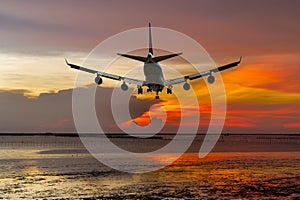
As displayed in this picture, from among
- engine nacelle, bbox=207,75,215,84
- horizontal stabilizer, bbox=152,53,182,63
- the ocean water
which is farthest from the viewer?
the ocean water

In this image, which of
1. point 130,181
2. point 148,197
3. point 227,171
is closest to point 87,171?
point 130,181

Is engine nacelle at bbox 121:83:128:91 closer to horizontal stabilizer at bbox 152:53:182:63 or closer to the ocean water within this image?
horizontal stabilizer at bbox 152:53:182:63

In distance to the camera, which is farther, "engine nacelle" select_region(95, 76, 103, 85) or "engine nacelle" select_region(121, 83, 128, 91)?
"engine nacelle" select_region(121, 83, 128, 91)

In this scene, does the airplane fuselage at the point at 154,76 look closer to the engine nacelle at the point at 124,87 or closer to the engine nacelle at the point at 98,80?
the engine nacelle at the point at 124,87

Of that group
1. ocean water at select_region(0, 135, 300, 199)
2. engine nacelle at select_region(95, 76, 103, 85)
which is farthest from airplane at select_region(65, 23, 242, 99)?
ocean water at select_region(0, 135, 300, 199)

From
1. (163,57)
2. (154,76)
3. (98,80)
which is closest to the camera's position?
(98,80)

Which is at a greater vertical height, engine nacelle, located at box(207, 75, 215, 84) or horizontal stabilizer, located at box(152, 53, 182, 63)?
horizontal stabilizer, located at box(152, 53, 182, 63)

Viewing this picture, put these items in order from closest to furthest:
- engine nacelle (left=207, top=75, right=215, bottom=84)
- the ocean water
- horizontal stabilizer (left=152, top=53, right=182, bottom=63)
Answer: engine nacelle (left=207, top=75, right=215, bottom=84)
horizontal stabilizer (left=152, top=53, right=182, bottom=63)
the ocean water

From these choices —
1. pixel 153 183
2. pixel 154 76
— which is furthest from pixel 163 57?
pixel 153 183

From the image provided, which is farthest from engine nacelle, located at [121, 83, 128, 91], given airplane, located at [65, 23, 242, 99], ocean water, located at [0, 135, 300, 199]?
ocean water, located at [0, 135, 300, 199]

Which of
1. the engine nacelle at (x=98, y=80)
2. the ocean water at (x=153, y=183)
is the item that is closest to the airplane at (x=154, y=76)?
the engine nacelle at (x=98, y=80)

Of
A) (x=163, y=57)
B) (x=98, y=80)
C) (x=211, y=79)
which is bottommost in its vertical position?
(x=211, y=79)

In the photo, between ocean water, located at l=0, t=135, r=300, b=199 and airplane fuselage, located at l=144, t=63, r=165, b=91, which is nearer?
airplane fuselage, located at l=144, t=63, r=165, b=91

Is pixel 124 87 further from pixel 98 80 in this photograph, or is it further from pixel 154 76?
pixel 154 76
